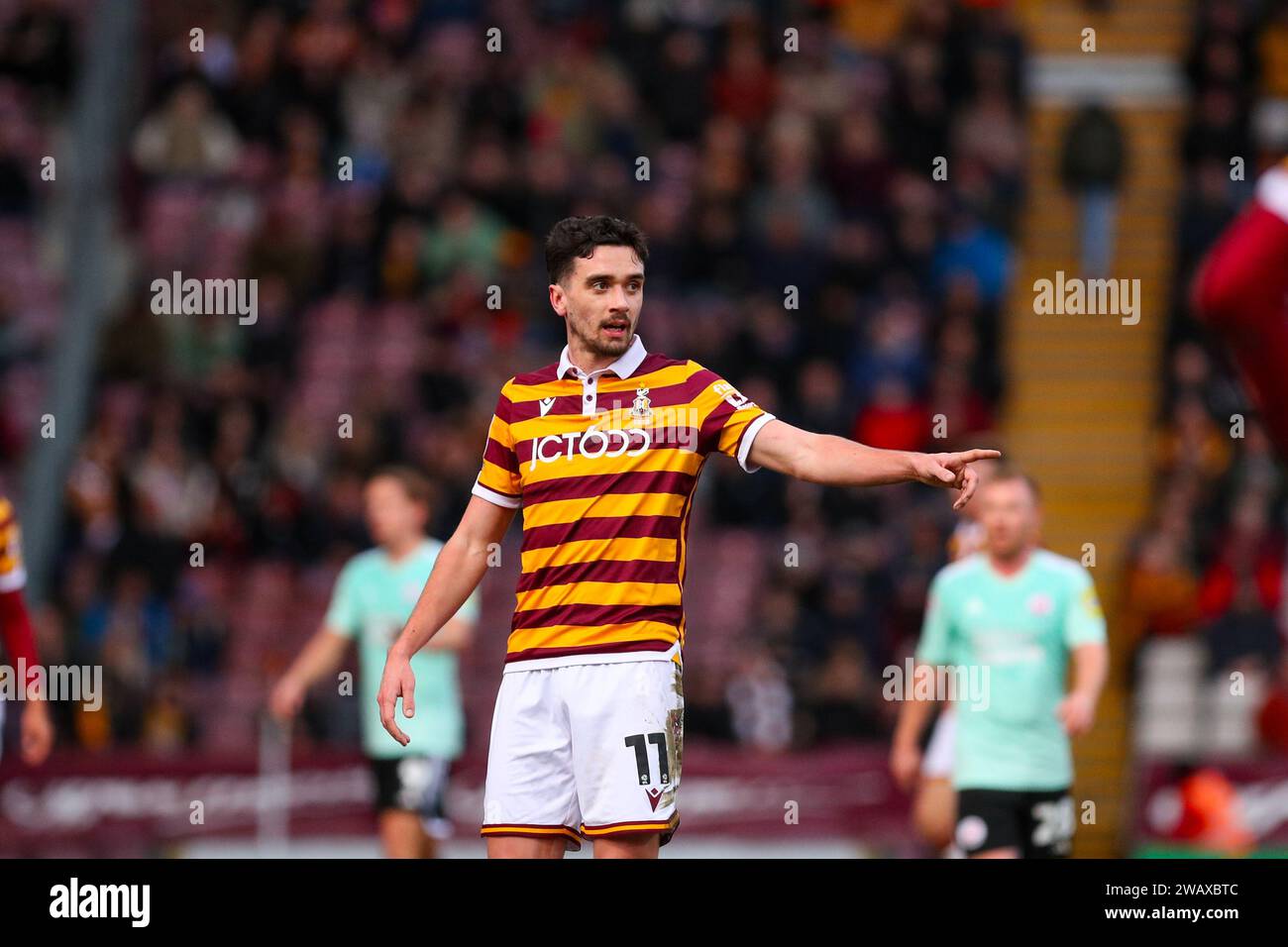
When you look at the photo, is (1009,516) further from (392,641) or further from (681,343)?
(681,343)

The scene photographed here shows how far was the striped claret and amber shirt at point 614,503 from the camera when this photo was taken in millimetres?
5863

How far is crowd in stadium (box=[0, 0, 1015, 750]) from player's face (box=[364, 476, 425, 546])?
3781mm

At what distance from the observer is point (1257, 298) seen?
8.45 feet

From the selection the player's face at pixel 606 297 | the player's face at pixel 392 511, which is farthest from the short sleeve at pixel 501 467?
the player's face at pixel 392 511

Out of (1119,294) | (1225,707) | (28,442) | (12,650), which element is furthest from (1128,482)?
(12,650)

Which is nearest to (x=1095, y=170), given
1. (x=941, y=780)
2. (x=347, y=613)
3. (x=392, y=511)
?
(x=941, y=780)

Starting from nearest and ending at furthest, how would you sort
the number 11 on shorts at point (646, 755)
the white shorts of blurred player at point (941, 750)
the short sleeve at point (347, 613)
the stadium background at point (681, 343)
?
the number 11 on shorts at point (646, 755)
the white shorts of blurred player at point (941, 750)
the short sleeve at point (347, 613)
the stadium background at point (681, 343)

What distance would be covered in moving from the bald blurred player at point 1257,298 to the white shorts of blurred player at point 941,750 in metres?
7.41

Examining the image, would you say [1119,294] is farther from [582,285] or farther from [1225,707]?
[582,285]

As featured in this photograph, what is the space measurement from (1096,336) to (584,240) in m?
13.3

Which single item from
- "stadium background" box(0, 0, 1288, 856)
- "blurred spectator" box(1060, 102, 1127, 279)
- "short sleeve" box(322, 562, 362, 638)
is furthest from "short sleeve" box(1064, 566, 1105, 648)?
"blurred spectator" box(1060, 102, 1127, 279)

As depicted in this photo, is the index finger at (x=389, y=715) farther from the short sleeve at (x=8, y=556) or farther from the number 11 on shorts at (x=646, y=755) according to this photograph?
the short sleeve at (x=8, y=556)

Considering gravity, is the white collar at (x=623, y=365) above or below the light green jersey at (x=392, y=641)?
above

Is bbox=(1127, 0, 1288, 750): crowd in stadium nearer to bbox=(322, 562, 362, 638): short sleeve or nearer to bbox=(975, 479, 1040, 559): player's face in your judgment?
bbox=(975, 479, 1040, 559): player's face
